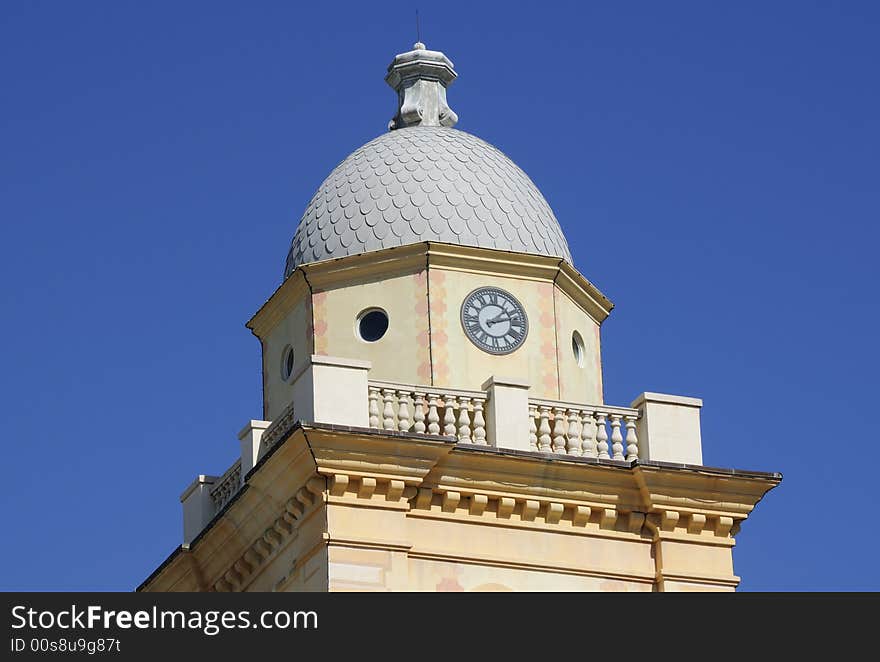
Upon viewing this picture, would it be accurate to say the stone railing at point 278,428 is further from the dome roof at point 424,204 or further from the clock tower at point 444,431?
the dome roof at point 424,204

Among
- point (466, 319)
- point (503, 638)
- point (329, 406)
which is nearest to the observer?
point (503, 638)

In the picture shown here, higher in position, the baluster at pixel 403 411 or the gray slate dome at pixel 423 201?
the gray slate dome at pixel 423 201

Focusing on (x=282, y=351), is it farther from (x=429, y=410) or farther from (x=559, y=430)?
(x=559, y=430)

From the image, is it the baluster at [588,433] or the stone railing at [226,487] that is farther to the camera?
the stone railing at [226,487]

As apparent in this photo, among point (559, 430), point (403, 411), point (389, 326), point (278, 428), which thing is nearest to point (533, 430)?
point (559, 430)

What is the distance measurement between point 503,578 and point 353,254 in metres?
5.91

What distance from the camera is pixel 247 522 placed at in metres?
39.8

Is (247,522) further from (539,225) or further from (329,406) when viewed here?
(539,225)

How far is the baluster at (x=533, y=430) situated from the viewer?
130 feet

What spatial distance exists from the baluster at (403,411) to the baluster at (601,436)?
2852 millimetres

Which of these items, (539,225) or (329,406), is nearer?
(329,406)

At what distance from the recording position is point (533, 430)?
3962cm

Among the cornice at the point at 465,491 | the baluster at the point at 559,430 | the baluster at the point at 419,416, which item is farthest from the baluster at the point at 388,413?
the baluster at the point at 559,430

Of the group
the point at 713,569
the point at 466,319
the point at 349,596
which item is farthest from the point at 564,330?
the point at 349,596
